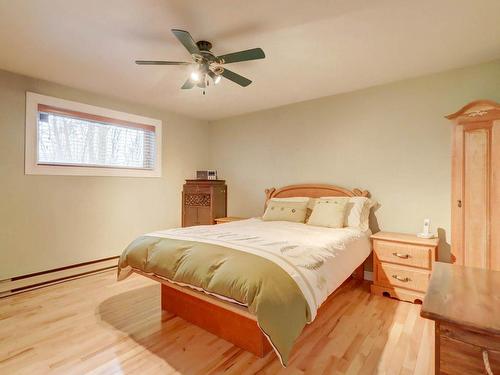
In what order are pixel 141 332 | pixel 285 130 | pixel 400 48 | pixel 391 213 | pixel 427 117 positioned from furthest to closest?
pixel 285 130, pixel 391 213, pixel 427 117, pixel 400 48, pixel 141 332

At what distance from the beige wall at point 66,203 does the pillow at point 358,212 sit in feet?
9.42

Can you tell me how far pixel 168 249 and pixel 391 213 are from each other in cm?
259

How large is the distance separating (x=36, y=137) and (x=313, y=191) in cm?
354

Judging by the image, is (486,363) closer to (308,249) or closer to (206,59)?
(308,249)

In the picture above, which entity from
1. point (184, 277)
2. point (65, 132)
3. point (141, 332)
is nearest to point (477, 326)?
point (184, 277)

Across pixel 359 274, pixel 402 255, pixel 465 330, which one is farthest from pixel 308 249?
pixel 359 274

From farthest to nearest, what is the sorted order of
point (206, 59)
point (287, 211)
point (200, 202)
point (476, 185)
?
point (200, 202) → point (287, 211) → point (476, 185) → point (206, 59)

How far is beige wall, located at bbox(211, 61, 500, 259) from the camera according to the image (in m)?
2.78

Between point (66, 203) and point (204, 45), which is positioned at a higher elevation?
point (204, 45)

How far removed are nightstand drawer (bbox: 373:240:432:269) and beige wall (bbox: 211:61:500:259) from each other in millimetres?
476

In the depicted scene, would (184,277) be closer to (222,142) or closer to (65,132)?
(65,132)

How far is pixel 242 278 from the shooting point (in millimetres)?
1554

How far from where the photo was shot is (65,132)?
3268mm

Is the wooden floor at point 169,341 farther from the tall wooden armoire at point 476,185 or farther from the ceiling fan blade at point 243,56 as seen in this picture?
the ceiling fan blade at point 243,56
